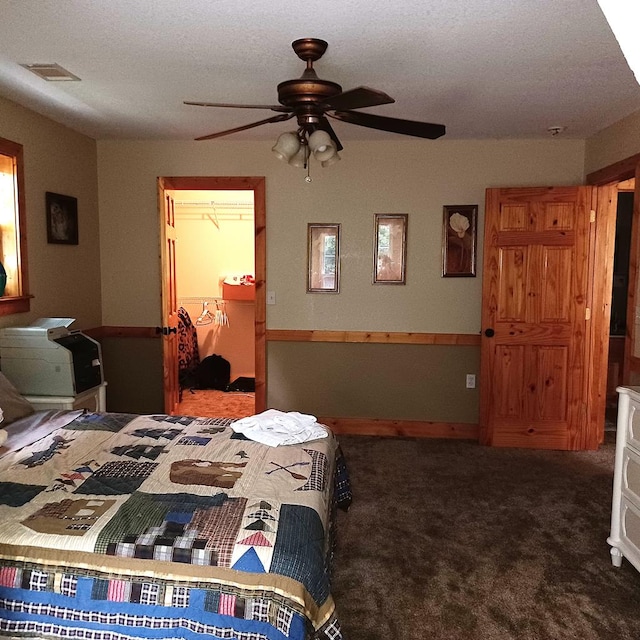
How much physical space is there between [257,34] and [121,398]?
3428mm

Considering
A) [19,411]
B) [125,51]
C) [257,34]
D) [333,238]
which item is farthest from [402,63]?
[19,411]

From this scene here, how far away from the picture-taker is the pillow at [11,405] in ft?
9.26

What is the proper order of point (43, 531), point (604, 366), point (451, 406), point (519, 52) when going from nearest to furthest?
point (43, 531) → point (519, 52) → point (604, 366) → point (451, 406)

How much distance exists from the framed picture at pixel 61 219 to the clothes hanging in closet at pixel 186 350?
2.09 m

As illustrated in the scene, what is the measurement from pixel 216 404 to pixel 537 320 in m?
3.14

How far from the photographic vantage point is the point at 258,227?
4613 millimetres

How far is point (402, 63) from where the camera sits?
278 cm

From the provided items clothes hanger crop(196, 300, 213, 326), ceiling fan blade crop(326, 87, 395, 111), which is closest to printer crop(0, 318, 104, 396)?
ceiling fan blade crop(326, 87, 395, 111)

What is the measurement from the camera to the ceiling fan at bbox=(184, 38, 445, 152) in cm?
213

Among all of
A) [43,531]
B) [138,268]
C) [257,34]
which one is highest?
[257,34]

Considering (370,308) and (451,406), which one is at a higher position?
(370,308)

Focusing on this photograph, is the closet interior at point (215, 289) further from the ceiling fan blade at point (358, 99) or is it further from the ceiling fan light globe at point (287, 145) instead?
the ceiling fan blade at point (358, 99)

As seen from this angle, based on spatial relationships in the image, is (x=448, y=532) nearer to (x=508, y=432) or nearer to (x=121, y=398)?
(x=508, y=432)

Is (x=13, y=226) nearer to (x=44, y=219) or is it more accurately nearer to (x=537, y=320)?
(x=44, y=219)
